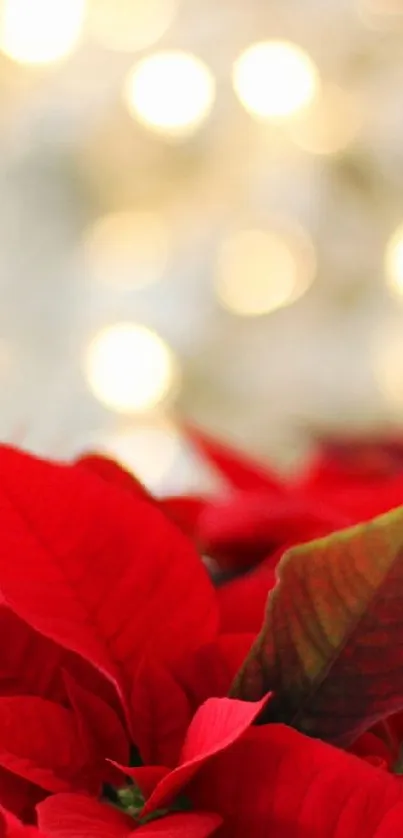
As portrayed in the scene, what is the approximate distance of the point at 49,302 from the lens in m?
1.36

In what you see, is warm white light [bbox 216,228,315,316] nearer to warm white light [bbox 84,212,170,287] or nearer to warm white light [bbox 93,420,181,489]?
warm white light [bbox 84,212,170,287]

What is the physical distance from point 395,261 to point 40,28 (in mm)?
547

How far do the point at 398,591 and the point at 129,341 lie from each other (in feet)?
3.81

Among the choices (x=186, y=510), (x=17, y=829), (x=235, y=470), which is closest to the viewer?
(x=17, y=829)

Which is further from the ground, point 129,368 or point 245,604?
point 245,604

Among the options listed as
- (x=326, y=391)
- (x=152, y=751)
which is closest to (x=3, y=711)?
(x=152, y=751)

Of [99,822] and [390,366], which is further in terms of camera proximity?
[390,366]

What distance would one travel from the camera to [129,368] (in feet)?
4.43

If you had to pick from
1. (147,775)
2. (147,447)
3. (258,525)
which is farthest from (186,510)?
(147,447)

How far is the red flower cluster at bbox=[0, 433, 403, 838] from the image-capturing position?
183mm

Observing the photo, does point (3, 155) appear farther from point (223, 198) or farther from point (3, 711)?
point (3, 711)

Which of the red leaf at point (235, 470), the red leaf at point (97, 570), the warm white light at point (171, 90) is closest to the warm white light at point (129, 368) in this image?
the warm white light at point (171, 90)

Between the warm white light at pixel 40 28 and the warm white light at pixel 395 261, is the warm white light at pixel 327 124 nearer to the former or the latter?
the warm white light at pixel 395 261

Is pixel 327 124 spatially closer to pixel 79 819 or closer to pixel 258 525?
pixel 258 525
